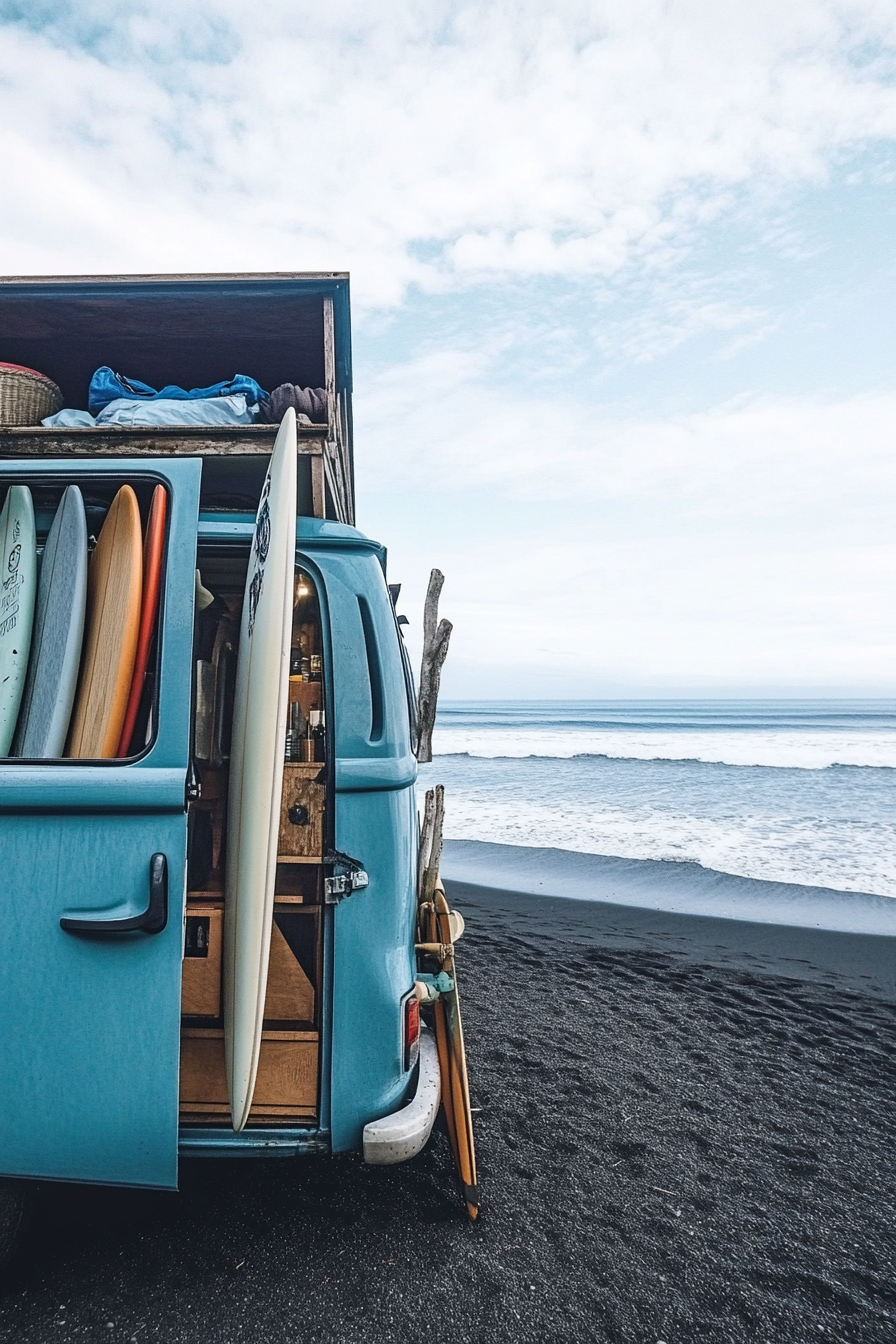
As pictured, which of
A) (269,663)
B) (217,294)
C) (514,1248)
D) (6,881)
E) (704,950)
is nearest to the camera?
(6,881)

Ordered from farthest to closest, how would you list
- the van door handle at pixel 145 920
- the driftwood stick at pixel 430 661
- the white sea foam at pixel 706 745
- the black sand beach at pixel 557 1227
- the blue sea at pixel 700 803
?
the white sea foam at pixel 706 745
the blue sea at pixel 700 803
the driftwood stick at pixel 430 661
the black sand beach at pixel 557 1227
the van door handle at pixel 145 920

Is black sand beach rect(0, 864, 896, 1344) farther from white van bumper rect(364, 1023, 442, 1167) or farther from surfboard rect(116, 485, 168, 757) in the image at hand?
surfboard rect(116, 485, 168, 757)

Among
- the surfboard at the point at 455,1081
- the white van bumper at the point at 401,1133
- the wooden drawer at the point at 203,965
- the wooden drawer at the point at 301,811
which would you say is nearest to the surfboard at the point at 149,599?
the wooden drawer at the point at 301,811

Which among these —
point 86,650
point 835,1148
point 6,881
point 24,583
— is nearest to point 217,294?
point 24,583

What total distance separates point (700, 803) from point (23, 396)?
15.2 m

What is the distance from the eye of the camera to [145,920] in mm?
1707

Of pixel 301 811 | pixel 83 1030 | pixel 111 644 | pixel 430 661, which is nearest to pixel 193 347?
pixel 430 661

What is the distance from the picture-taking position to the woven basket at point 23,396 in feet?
8.63

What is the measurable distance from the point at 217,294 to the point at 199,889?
8.57ft

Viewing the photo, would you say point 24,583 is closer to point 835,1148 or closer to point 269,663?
point 269,663

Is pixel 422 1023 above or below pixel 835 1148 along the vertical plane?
above

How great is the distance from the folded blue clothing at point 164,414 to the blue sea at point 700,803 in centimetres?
939

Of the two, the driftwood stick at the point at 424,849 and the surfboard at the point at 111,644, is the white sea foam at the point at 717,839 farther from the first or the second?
the surfboard at the point at 111,644

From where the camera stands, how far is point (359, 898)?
201cm
